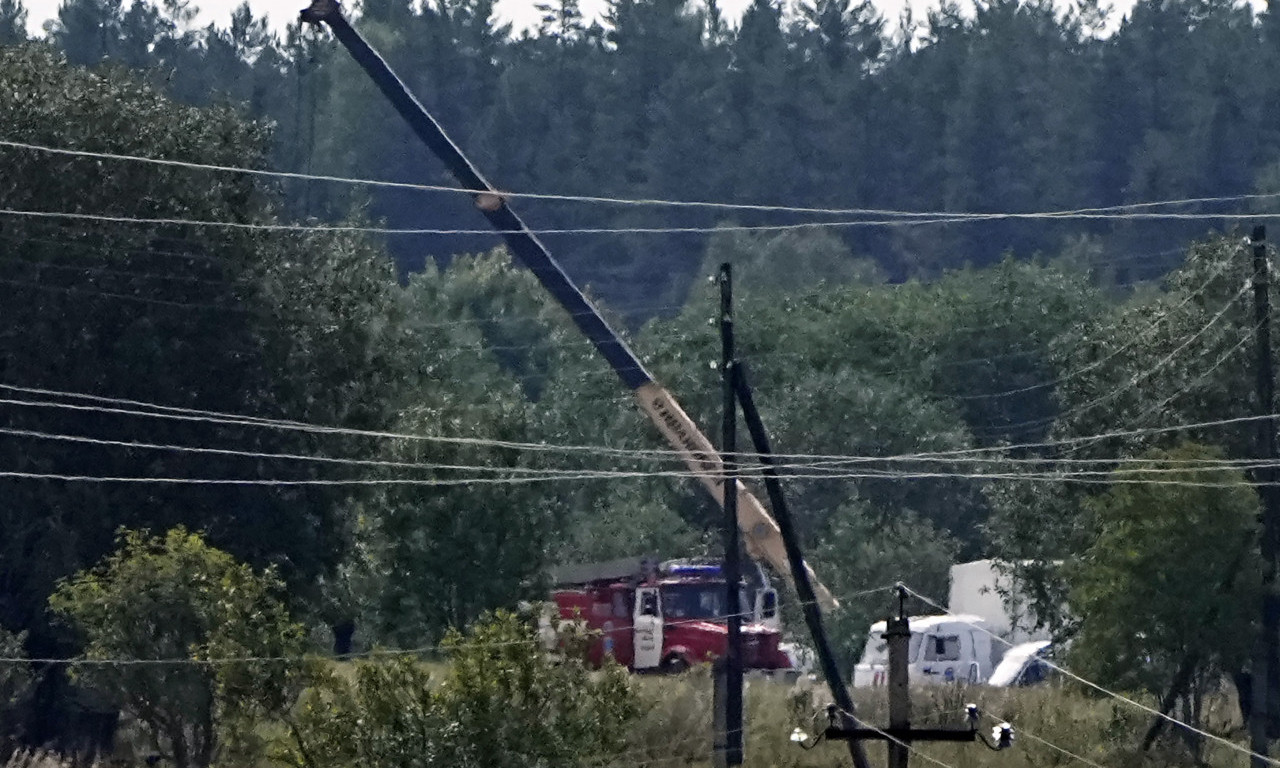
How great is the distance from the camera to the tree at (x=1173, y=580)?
37906 millimetres

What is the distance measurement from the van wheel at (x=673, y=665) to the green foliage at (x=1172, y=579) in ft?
31.4

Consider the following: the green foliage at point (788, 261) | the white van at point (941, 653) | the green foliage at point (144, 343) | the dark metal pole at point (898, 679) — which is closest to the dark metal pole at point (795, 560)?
the dark metal pole at point (898, 679)

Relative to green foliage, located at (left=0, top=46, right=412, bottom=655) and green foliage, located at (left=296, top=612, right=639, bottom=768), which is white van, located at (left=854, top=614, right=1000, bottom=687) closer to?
green foliage, located at (left=0, top=46, right=412, bottom=655)

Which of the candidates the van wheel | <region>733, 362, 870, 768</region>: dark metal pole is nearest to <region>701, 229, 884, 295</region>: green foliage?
the van wheel

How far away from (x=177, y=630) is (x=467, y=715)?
8129 mm

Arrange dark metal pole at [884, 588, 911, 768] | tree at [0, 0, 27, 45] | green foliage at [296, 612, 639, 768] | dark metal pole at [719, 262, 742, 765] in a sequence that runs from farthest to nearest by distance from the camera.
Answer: tree at [0, 0, 27, 45]
dark metal pole at [719, 262, 742, 765]
green foliage at [296, 612, 639, 768]
dark metal pole at [884, 588, 911, 768]

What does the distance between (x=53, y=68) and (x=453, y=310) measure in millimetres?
55451

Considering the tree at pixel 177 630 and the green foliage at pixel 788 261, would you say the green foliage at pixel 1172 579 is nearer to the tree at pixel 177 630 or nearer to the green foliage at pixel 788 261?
the tree at pixel 177 630

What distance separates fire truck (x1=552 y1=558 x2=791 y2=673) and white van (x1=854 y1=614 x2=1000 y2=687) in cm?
230

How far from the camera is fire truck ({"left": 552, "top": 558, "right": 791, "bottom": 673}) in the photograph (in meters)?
46.5

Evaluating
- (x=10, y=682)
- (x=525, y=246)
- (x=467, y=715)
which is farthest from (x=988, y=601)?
A: (x=467, y=715)

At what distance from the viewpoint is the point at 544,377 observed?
9581cm

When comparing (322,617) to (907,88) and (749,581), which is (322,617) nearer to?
(749,581)

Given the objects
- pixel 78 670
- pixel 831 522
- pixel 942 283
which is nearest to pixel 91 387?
pixel 78 670
